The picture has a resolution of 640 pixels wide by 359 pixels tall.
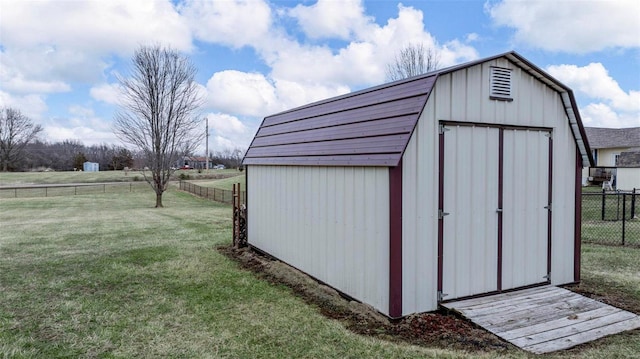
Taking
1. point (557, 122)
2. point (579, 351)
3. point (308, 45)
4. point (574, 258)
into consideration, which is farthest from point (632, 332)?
point (308, 45)

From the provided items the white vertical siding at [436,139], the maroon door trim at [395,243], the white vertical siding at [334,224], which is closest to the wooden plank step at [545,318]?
the white vertical siding at [436,139]

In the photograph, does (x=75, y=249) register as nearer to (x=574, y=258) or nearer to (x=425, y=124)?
(x=425, y=124)

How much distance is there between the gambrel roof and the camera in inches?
155

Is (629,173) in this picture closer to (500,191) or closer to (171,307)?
(500,191)

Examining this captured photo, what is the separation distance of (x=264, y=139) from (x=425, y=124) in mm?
4121

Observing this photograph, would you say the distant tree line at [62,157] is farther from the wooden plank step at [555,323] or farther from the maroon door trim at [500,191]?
the wooden plank step at [555,323]

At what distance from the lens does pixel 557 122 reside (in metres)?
4.98

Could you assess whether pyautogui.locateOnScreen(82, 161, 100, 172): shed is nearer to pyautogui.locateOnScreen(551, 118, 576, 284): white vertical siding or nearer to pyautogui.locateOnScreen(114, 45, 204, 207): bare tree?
pyautogui.locateOnScreen(114, 45, 204, 207): bare tree

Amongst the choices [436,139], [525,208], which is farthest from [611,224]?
[436,139]

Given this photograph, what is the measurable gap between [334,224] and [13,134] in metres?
52.1

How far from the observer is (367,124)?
4449mm

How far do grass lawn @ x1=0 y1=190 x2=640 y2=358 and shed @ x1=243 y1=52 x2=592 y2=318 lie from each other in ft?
2.51

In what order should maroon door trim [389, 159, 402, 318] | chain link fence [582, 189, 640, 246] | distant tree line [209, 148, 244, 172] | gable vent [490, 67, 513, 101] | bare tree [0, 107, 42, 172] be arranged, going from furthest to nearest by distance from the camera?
distant tree line [209, 148, 244, 172], bare tree [0, 107, 42, 172], chain link fence [582, 189, 640, 246], gable vent [490, 67, 513, 101], maroon door trim [389, 159, 402, 318]

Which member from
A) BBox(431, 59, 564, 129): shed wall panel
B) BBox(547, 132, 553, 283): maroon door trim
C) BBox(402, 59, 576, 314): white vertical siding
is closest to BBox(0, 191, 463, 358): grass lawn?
BBox(402, 59, 576, 314): white vertical siding
